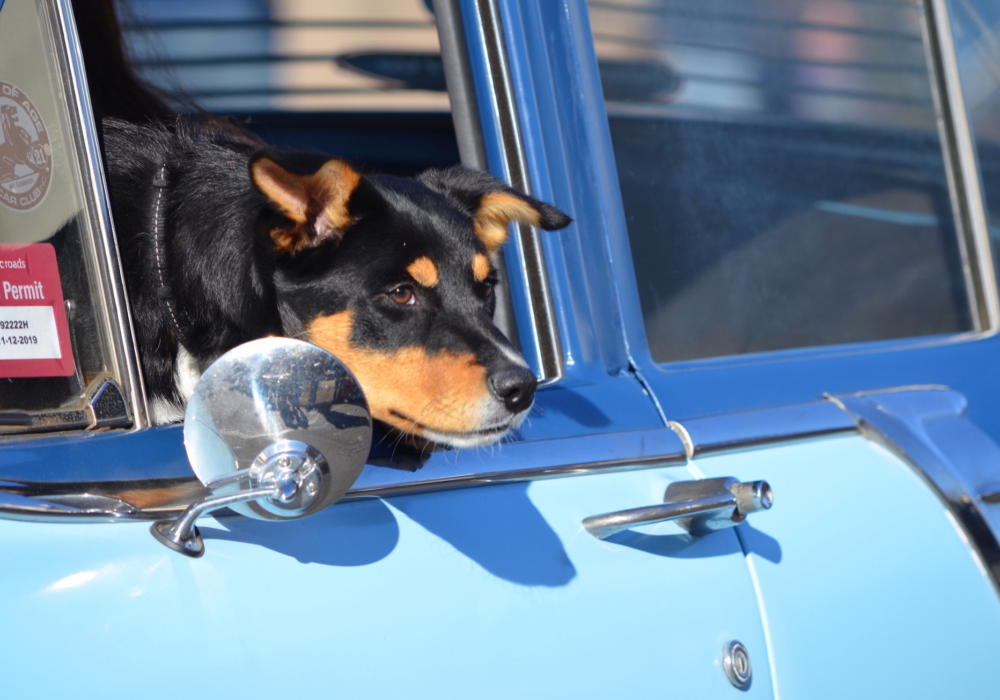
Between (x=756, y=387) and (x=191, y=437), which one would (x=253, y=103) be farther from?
(x=191, y=437)

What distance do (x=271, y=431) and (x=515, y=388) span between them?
74cm

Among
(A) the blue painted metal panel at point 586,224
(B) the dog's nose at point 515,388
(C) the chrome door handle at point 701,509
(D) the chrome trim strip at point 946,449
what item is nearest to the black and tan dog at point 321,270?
(B) the dog's nose at point 515,388

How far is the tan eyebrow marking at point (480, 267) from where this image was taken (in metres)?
2.34

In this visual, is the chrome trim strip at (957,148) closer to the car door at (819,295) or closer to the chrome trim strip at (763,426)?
the car door at (819,295)

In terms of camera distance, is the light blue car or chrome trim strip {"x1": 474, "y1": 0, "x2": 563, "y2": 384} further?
chrome trim strip {"x1": 474, "y1": 0, "x2": 563, "y2": 384}

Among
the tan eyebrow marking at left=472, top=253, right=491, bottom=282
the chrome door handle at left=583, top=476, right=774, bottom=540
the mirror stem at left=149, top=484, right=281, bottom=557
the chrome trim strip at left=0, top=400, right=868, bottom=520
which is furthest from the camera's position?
the tan eyebrow marking at left=472, top=253, right=491, bottom=282

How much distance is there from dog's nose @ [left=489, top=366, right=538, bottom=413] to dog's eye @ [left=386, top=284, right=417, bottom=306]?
1.35 ft

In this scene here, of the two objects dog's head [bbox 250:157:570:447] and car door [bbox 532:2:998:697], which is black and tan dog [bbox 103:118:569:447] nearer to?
dog's head [bbox 250:157:570:447]

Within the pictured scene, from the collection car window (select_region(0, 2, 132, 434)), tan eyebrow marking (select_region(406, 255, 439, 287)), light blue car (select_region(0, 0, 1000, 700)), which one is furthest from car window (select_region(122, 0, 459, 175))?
car window (select_region(0, 2, 132, 434))

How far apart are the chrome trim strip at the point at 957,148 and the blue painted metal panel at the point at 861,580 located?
1181mm

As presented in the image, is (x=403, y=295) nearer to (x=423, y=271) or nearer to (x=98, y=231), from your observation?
(x=423, y=271)

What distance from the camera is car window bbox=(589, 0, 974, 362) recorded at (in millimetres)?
2369

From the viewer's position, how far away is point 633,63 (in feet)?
7.77

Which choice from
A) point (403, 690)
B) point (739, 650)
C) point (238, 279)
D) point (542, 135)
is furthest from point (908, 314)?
point (403, 690)
